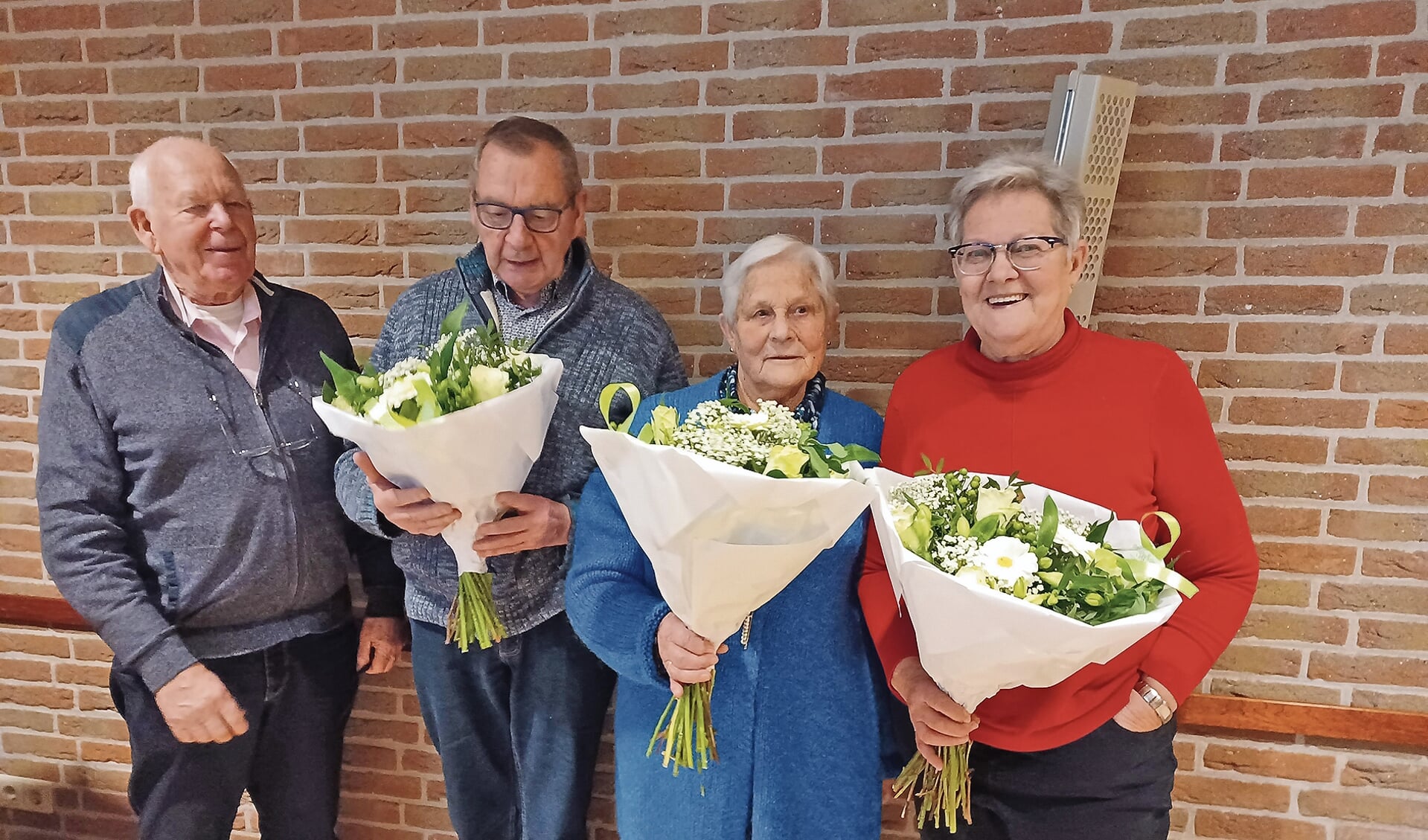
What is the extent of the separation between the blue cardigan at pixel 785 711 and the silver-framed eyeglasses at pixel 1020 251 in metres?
0.40

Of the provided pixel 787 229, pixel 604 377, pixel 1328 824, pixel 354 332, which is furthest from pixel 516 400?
pixel 1328 824

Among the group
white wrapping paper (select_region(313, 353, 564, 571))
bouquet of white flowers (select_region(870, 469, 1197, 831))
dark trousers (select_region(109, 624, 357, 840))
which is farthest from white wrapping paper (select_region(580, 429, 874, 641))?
dark trousers (select_region(109, 624, 357, 840))

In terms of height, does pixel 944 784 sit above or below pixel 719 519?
below

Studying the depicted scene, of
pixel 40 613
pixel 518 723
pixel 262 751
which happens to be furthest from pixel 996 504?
pixel 40 613

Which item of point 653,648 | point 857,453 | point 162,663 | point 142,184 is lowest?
point 162,663

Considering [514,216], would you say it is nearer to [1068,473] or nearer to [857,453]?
[857,453]

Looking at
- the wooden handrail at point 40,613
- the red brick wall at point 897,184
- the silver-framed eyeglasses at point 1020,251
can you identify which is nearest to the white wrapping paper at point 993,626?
the silver-framed eyeglasses at point 1020,251

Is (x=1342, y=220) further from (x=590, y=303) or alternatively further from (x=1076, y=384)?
(x=590, y=303)

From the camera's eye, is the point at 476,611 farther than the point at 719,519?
Yes

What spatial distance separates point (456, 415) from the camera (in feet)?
4.69

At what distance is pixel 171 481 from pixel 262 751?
0.70 m

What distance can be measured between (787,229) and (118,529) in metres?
1.67

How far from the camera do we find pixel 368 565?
2.12 meters

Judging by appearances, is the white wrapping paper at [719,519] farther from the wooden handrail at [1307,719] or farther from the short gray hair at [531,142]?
the wooden handrail at [1307,719]
